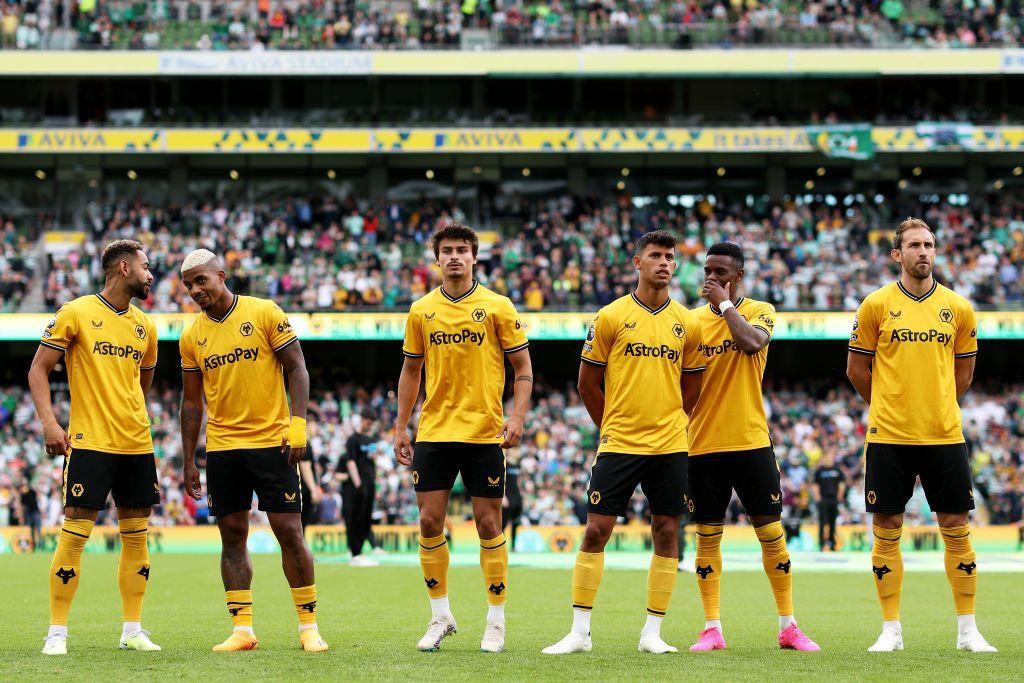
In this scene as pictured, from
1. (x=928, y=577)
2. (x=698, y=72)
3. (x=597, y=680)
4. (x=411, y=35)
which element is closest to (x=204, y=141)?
(x=411, y=35)

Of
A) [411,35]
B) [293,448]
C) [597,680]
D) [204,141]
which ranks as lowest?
[597,680]

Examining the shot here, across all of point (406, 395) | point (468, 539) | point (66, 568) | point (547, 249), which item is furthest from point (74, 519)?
point (547, 249)

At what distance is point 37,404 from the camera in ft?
28.7

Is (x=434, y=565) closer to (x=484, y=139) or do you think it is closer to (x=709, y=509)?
(x=709, y=509)

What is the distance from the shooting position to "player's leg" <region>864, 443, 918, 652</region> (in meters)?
8.79

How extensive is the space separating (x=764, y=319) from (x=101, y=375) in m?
4.72

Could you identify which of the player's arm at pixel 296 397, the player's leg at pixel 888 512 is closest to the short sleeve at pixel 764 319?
the player's leg at pixel 888 512

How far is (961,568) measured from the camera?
8789 mm

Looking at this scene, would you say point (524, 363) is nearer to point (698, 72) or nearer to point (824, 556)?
point (824, 556)

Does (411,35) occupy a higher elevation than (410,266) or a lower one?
higher

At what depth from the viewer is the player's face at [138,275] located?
916 cm

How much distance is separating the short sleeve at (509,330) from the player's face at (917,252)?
8.90ft

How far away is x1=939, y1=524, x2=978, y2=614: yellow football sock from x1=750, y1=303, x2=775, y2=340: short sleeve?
6.01 ft

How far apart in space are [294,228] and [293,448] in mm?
29673
